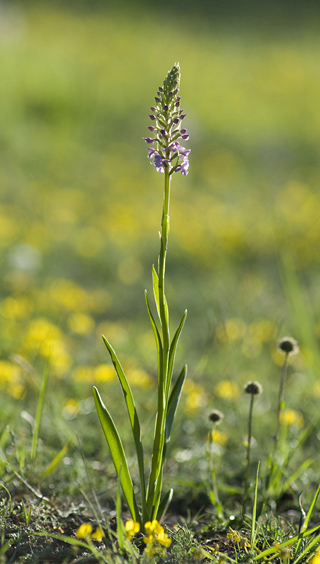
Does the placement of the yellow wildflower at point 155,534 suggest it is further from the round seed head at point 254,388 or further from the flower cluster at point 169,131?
the flower cluster at point 169,131

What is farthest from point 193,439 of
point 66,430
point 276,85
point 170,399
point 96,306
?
point 276,85

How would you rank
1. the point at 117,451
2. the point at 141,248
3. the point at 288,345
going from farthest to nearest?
the point at 141,248, the point at 288,345, the point at 117,451

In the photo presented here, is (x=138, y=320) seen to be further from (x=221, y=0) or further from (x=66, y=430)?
(x=221, y=0)

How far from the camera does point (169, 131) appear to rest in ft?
5.09

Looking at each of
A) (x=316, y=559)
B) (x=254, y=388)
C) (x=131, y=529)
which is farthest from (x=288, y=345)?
(x=131, y=529)

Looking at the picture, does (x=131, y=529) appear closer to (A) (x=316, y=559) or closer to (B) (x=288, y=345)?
(A) (x=316, y=559)

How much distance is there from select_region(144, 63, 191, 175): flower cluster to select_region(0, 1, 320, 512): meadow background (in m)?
1.14

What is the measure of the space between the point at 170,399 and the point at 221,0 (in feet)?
82.4

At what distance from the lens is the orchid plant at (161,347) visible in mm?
1525

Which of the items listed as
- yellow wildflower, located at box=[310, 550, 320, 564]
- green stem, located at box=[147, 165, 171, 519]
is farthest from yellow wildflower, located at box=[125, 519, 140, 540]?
yellow wildflower, located at box=[310, 550, 320, 564]

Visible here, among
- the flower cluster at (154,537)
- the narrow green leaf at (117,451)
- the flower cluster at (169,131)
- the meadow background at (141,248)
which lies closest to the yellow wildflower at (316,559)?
the flower cluster at (154,537)

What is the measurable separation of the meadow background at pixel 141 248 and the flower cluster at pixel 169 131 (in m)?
1.14

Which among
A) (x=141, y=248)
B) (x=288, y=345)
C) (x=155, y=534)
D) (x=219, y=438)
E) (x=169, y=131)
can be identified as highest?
(x=169, y=131)

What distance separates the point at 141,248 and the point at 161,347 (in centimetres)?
384
